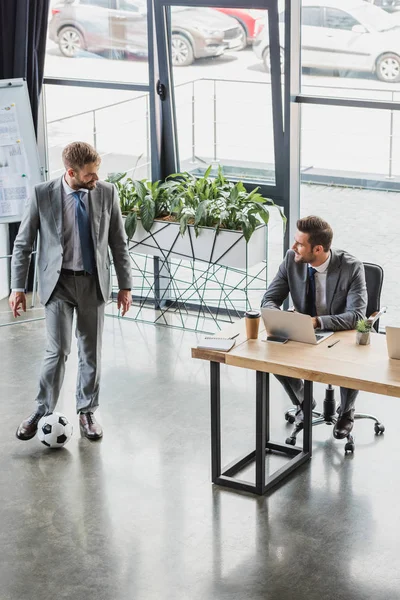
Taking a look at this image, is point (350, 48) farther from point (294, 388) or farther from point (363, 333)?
point (363, 333)

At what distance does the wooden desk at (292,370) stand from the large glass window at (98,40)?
330 cm

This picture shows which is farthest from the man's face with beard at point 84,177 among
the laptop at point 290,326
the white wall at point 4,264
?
the white wall at point 4,264

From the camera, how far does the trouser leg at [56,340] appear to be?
530cm

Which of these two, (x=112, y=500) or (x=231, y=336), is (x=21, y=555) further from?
(x=231, y=336)

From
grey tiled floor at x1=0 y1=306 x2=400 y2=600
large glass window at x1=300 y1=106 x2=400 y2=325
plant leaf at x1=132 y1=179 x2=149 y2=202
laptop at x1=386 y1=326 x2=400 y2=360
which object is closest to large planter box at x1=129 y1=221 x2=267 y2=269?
plant leaf at x1=132 y1=179 x2=149 y2=202

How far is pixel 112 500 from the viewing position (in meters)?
4.81

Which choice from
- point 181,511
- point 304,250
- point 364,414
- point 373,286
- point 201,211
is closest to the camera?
point 181,511

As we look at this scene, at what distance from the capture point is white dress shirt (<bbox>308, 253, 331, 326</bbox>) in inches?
204

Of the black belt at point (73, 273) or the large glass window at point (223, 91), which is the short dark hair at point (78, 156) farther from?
the large glass window at point (223, 91)

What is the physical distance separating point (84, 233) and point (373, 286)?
1.58 m

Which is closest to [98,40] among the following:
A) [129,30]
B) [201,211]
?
[129,30]

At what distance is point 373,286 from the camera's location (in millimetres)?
5297

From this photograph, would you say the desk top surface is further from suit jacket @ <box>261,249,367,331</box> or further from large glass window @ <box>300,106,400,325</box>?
large glass window @ <box>300,106,400,325</box>

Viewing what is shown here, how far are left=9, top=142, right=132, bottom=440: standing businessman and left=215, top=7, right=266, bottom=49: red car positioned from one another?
227cm
